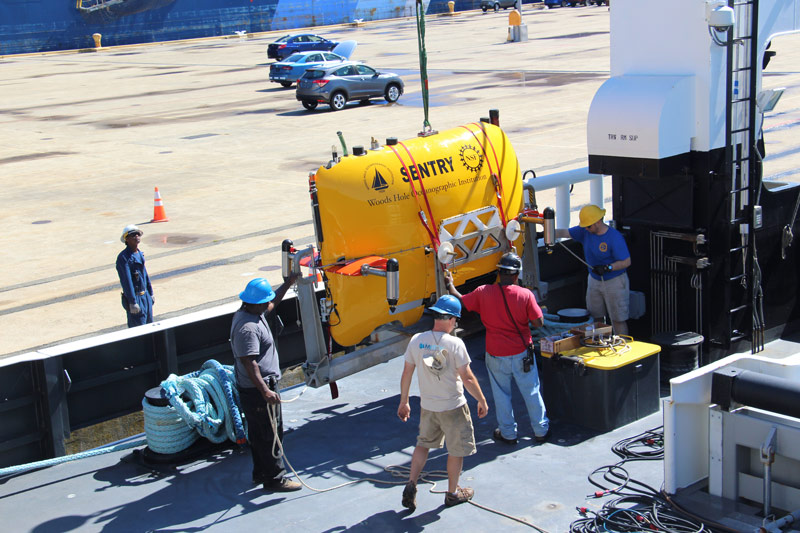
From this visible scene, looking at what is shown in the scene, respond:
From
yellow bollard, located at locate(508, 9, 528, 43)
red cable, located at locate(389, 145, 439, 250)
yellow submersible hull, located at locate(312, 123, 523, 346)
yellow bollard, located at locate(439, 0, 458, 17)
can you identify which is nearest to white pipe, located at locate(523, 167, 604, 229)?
yellow submersible hull, located at locate(312, 123, 523, 346)

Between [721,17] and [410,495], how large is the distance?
5.17 metres

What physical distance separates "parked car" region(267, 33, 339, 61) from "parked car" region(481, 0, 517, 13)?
35867mm

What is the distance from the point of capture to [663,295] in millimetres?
9609

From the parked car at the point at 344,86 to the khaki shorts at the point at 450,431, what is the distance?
25.0 m

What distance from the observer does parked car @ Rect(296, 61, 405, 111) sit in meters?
30.7

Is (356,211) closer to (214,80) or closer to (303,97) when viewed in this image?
(303,97)

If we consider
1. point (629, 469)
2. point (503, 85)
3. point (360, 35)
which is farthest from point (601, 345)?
point (360, 35)

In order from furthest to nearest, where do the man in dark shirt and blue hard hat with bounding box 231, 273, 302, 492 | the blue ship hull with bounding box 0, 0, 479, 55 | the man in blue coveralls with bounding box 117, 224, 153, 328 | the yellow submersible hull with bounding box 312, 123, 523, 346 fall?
the blue ship hull with bounding box 0, 0, 479, 55 < the man in blue coveralls with bounding box 117, 224, 153, 328 < the yellow submersible hull with bounding box 312, 123, 523, 346 < the man in dark shirt and blue hard hat with bounding box 231, 273, 302, 492

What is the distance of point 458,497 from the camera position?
22.0 feet

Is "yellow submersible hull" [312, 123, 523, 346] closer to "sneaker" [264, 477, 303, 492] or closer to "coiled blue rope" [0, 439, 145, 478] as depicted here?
"sneaker" [264, 477, 303, 492]

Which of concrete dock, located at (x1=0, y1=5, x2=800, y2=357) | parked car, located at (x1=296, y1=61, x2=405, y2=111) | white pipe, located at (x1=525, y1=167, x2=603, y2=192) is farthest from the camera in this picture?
parked car, located at (x1=296, y1=61, x2=405, y2=111)

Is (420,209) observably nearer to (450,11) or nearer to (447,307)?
Answer: (447,307)

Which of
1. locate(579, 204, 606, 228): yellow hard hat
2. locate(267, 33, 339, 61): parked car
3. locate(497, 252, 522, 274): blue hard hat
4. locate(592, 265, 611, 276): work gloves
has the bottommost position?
locate(592, 265, 611, 276): work gloves

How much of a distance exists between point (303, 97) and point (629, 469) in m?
25.4
